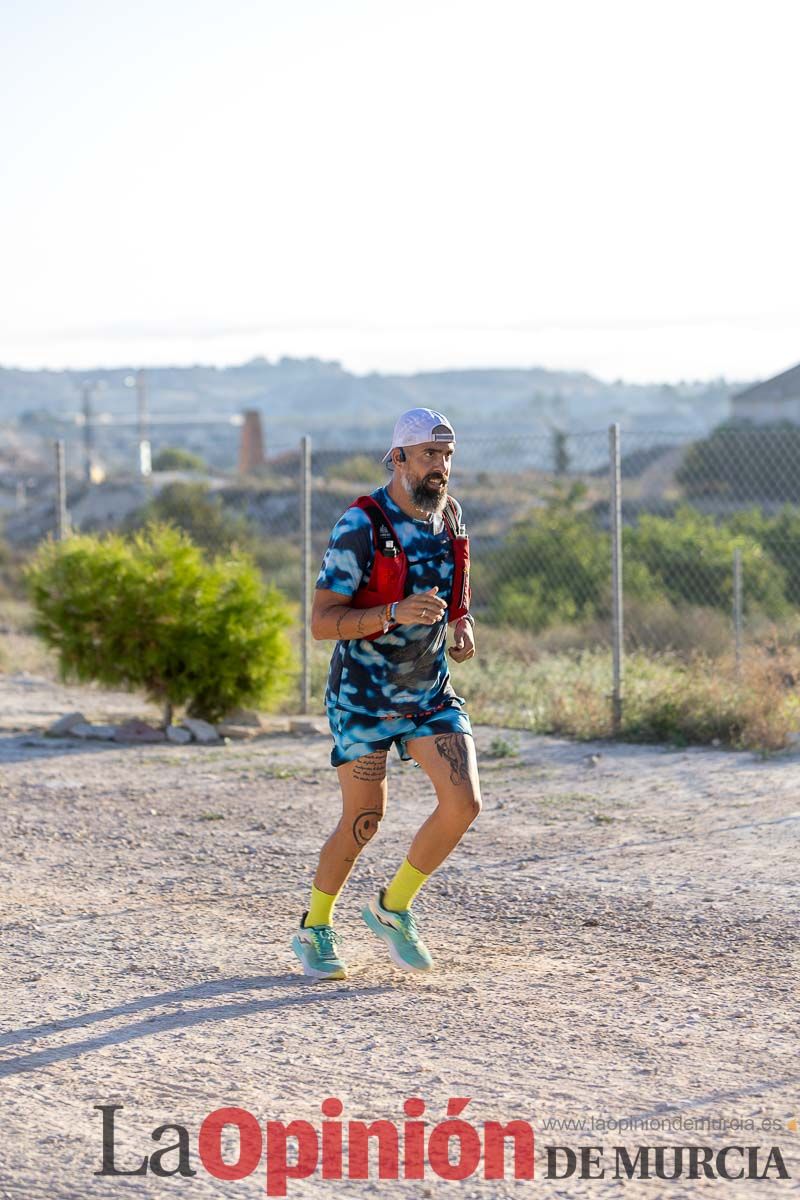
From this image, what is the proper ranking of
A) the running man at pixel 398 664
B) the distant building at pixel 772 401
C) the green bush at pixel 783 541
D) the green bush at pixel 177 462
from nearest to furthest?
the running man at pixel 398 664 → the green bush at pixel 783 541 → the distant building at pixel 772 401 → the green bush at pixel 177 462

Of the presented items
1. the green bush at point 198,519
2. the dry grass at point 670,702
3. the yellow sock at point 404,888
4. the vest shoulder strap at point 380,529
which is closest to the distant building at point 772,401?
the green bush at point 198,519

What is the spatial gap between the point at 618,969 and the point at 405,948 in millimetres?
743

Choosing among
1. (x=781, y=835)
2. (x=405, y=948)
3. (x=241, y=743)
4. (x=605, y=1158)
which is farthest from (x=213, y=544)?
(x=605, y=1158)

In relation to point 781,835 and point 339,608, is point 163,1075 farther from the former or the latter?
point 781,835

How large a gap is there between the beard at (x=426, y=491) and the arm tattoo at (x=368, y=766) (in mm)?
858

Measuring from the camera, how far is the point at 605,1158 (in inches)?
154

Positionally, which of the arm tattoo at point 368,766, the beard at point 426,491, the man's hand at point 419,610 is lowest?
the arm tattoo at point 368,766

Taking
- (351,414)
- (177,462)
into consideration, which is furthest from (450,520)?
(351,414)

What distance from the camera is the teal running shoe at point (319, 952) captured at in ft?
18.1

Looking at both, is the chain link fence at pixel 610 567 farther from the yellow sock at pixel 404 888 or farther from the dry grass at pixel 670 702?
the yellow sock at pixel 404 888

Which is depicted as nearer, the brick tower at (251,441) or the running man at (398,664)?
the running man at (398,664)

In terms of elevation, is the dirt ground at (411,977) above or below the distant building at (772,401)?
below

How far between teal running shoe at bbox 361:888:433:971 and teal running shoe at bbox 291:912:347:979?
0.16m

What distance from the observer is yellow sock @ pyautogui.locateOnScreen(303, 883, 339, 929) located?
18.6 ft
